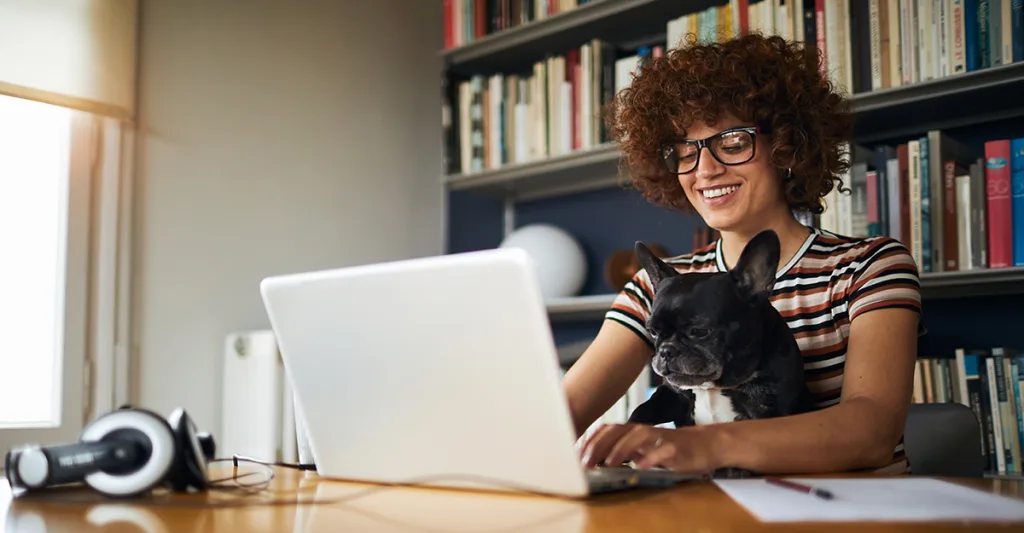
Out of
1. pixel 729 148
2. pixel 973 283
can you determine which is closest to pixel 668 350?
pixel 729 148

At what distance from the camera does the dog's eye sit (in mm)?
1042

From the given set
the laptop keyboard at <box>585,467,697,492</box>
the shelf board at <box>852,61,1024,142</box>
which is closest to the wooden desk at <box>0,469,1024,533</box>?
the laptop keyboard at <box>585,467,697,492</box>

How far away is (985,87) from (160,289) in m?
1.89

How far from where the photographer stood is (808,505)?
2.24 ft

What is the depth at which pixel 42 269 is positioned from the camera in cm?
212

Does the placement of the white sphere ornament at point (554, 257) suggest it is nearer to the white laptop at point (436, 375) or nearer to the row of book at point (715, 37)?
the row of book at point (715, 37)

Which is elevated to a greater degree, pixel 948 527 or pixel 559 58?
pixel 559 58

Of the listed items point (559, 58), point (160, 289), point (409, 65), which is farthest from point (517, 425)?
point (409, 65)

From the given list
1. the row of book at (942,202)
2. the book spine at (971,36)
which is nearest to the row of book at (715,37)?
the book spine at (971,36)

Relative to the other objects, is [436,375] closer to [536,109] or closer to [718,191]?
[718,191]

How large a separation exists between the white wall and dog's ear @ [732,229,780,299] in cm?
164

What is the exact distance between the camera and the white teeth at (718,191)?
1369mm

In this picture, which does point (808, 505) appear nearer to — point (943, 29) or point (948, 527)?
point (948, 527)

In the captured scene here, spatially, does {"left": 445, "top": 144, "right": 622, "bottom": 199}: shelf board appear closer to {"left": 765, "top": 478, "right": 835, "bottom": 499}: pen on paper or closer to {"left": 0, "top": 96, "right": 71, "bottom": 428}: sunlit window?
{"left": 0, "top": 96, "right": 71, "bottom": 428}: sunlit window
